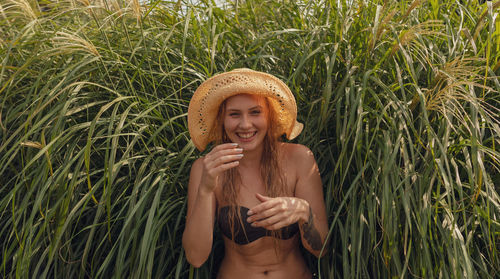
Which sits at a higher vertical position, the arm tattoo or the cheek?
the cheek

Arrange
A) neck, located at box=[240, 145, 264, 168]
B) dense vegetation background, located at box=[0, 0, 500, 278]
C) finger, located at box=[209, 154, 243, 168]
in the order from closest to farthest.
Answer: finger, located at box=[209, 154, 243, 168], dense vegetation background, located at box=[0, 0, 500, 278], neck, located at box=[240, 145, 264, 168]

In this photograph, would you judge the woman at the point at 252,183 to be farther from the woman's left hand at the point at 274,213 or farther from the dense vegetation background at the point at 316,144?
the dense vegetation background at the point at 316,144

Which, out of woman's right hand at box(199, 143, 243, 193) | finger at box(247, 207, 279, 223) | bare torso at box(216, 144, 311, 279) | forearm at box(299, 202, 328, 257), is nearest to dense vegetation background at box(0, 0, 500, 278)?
forearm at box(299, 202, 328, 257)

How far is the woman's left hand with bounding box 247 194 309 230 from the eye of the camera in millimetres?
2105

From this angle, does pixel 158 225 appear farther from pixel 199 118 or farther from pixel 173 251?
pixel 199 118

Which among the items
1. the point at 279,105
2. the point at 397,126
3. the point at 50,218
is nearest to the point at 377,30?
the point at 397,126

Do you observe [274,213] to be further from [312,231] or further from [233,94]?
[233,94]

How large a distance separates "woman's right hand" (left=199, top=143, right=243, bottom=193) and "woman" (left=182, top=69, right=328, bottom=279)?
3.0 inches

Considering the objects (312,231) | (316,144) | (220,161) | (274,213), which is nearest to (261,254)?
(312,231)

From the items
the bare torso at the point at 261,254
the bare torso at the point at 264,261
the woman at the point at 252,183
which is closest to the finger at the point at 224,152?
the woman at the point at 252,183

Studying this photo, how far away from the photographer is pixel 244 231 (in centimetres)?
234

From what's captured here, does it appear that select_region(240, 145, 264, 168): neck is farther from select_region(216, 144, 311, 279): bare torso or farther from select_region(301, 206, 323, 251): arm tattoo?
select_region(301, 206, 323, 251): arm tattoo

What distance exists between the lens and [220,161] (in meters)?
2.10

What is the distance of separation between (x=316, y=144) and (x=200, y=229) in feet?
2.73
